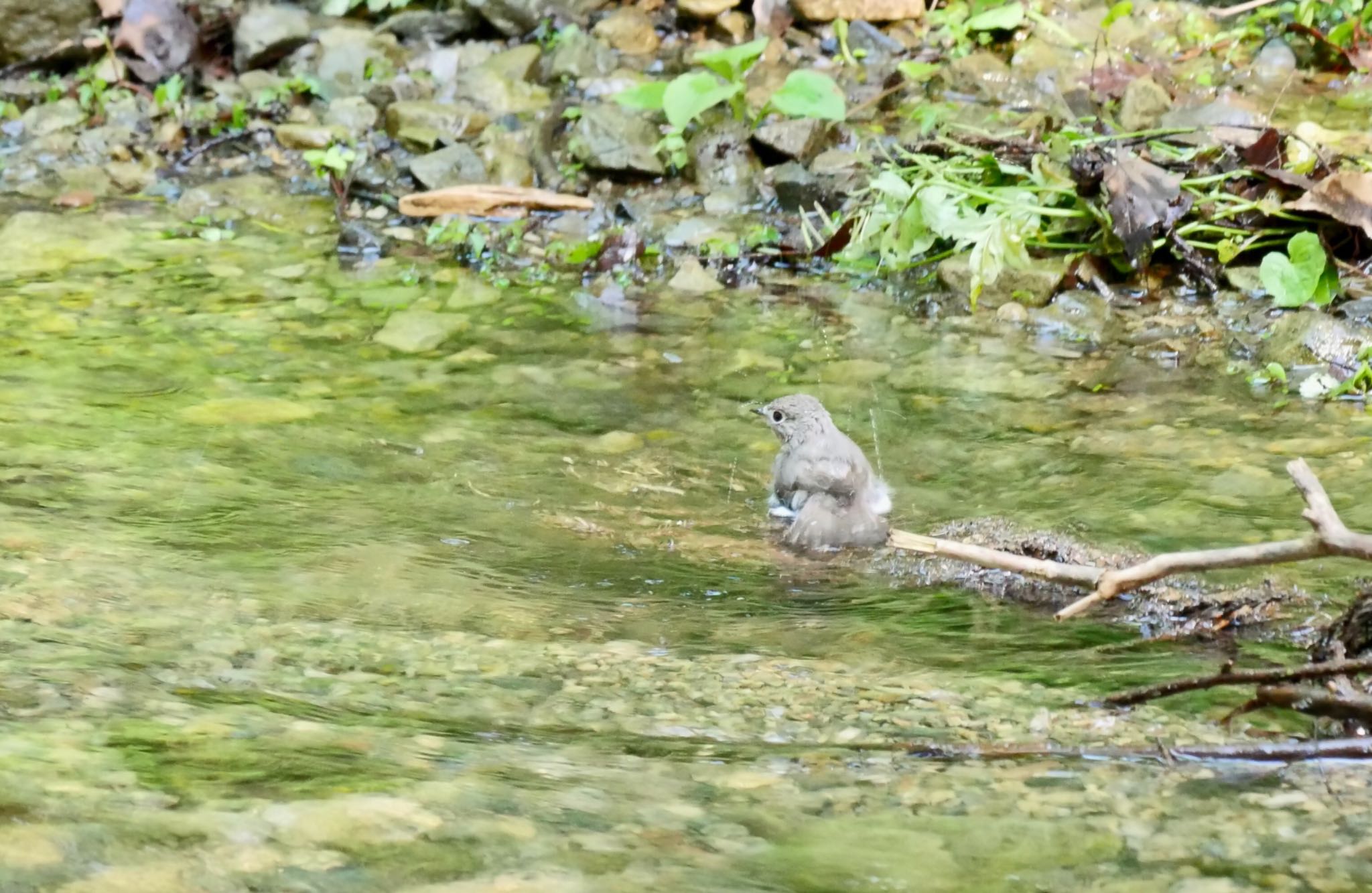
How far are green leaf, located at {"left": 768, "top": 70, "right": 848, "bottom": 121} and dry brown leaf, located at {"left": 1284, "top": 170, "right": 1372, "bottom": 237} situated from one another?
2.30 m

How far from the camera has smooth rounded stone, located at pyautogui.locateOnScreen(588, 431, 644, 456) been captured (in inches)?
170

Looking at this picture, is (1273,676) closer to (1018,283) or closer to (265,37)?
(1018,283)

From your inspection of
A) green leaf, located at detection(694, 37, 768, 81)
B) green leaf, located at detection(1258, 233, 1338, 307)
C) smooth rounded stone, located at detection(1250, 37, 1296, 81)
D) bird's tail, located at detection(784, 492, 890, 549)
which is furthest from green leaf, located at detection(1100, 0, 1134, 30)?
bird's tail, located at detection(784, 492, 890, 549)

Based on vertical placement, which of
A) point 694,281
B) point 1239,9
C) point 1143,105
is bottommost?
point 694,281

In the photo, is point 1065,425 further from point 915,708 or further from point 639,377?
point 915,708

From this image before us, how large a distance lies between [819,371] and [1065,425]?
3.34 ft

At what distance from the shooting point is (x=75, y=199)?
23.1 ft

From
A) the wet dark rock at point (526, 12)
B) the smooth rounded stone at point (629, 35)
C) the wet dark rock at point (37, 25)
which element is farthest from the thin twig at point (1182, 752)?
the wet dark rock at point (37, 25)

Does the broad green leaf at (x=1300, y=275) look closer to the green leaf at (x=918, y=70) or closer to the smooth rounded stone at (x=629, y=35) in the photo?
the green leaf at (x=918, y=70)

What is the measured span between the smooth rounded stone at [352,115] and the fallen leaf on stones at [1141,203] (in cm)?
429

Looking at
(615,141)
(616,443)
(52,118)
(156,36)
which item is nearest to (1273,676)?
(616,443)

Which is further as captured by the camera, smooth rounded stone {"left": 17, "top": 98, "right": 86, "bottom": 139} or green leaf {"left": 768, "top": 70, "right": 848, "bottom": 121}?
smooth rounded stone {"left": 17, "top": 98, "right": 86, "bottom": 139}

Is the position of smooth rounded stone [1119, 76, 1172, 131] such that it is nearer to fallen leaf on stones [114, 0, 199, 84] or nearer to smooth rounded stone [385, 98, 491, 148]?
smooth rounded stone [385, 98, 491, 148]

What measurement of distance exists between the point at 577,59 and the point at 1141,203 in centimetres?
388
